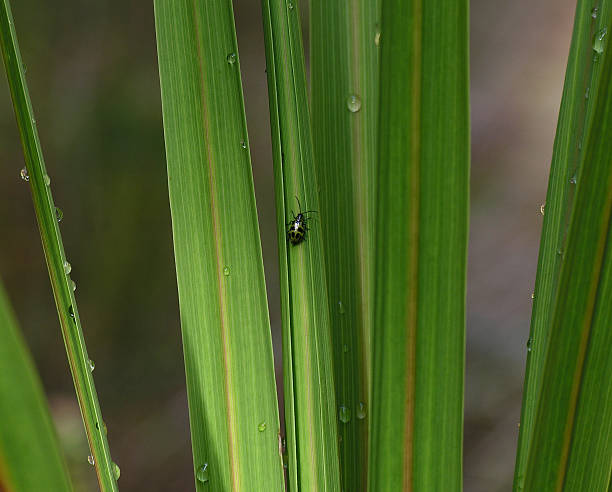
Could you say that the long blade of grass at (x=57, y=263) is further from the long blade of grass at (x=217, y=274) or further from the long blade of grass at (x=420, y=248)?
the long blade of grass at (x=420, y=248)

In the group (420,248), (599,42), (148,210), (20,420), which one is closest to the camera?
(20,420)

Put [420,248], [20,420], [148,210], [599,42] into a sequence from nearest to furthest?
[20,420] < [420,248] < [599,42] < [148,210]

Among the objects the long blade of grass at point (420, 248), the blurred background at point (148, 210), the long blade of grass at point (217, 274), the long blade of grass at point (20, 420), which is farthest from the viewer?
the blurred background at point (148, 210)

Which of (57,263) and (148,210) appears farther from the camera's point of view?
(148,210)

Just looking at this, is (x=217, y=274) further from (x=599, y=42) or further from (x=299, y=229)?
(x=599, y=42)

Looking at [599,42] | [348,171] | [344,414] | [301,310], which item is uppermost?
[599,42]

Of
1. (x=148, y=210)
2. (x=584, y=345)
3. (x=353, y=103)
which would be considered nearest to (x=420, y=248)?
(x=584, y=345)

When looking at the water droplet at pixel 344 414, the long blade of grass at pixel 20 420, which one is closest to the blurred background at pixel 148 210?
the water droplet at pixel 344 414

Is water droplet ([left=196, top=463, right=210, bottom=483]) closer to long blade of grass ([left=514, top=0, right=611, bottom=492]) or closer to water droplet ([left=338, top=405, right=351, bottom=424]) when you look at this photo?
water droplet ([left=338, top=405, right=351, bottom=424])
